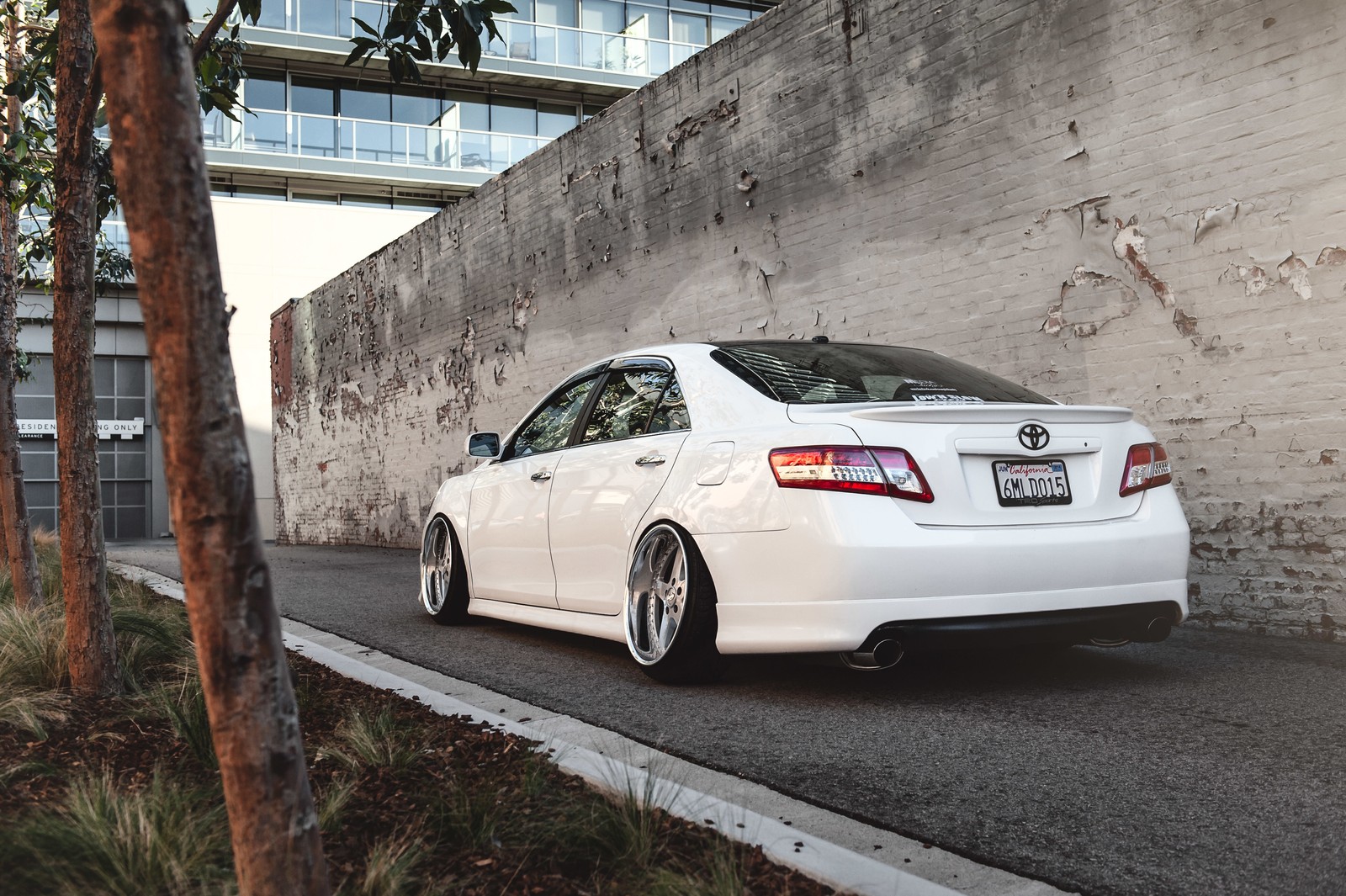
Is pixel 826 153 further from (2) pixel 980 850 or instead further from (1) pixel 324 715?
(2) pixel 980 850

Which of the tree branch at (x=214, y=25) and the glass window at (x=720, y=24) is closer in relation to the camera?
the tree branch at (x=214, y=25)

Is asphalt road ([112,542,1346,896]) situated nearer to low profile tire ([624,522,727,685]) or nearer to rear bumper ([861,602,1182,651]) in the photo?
low profile tire ([624,522,727,685])

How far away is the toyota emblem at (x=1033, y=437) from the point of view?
4508 millimetres

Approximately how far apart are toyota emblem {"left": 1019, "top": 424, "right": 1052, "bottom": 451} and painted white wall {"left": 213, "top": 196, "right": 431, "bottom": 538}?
27.2 m

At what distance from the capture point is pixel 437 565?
745 cm

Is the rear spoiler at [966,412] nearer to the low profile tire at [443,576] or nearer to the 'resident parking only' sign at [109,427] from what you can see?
the low profile tire at [443,576]

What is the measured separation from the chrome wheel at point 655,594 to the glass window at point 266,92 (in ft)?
103

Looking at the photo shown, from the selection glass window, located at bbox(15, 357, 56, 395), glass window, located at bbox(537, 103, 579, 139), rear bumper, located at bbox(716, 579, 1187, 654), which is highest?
glass window, located at bbox(537, 103, 579, 139)

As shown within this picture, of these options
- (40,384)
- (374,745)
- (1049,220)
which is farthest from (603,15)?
(374,745)

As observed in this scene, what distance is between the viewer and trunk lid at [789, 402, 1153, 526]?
434cm

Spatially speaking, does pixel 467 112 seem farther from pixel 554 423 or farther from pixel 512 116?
pixel 554 423

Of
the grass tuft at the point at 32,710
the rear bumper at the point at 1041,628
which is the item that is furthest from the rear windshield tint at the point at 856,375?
the grass tuft at the point at 32,710

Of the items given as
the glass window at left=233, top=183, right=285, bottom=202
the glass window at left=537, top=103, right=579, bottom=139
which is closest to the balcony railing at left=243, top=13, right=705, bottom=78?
the glass window at left=537, top=103, right=579, bottom=139

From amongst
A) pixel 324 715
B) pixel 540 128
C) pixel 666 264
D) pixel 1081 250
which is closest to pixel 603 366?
pixel 324 715
